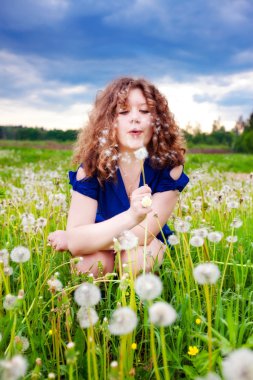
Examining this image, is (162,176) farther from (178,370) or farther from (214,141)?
(214,141)

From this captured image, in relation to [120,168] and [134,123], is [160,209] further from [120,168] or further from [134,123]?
[134,123]

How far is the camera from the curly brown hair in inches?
A: 102

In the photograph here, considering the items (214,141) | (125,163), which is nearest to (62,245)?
(125,163)

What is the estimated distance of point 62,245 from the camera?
8.54 ft

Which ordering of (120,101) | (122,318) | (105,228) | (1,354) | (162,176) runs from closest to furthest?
(122,318)
(1,354)
(105,228)
(120,101)
(162,176)

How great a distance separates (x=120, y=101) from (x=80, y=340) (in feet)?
4.39

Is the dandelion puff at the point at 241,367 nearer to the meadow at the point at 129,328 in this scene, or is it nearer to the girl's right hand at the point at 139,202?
the meadow at the point at 129,328

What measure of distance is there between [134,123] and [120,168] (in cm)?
40

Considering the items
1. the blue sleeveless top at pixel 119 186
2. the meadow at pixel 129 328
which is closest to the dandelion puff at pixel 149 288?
the meadow at pixel 129 328

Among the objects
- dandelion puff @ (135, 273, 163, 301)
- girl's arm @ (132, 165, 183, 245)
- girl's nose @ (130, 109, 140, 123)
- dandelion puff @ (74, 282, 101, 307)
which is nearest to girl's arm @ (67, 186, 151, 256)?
girl's arm @ (132, 165, 183, 245)

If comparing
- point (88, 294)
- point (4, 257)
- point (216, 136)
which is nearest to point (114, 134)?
point (4, 257)

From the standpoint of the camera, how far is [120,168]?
2768 mm

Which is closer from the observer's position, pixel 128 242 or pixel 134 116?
pixel 128 242

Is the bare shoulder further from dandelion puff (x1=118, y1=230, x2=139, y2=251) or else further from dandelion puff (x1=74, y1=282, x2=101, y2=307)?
dandelion puff (x1=74, y1=282, x2=101, y2=307)
